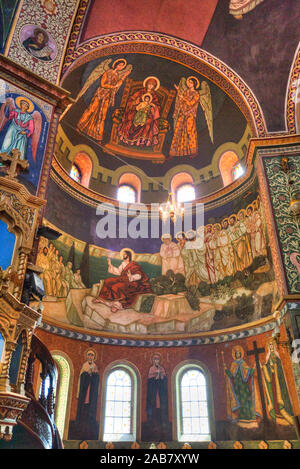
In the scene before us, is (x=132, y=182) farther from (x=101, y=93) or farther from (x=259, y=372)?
(x=259, y=372)

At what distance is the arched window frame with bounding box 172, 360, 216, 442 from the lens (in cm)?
1227

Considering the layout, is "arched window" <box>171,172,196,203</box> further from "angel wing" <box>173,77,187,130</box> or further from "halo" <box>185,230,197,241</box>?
"angel wing" <box>173,77,187,130</box>

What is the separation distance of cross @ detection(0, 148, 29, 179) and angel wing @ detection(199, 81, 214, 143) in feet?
30.6

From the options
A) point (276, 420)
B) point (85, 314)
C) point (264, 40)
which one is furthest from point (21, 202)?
point (264, 40)

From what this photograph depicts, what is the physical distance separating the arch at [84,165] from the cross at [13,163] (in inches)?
292

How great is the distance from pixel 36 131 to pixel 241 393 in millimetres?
9458

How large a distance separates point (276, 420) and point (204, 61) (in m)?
11.7

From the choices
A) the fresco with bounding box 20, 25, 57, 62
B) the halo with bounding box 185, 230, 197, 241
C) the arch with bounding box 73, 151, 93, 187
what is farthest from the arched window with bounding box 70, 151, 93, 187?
the fresco with bounding box 20, 25, 57, 62

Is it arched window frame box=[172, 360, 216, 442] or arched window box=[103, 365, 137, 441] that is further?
arched window box=[103, 365, 137, 441]

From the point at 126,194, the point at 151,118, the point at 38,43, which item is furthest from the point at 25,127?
the point at 151,118

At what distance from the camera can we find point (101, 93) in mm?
15281

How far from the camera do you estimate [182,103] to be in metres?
16.2

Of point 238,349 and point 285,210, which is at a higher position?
point 285,210

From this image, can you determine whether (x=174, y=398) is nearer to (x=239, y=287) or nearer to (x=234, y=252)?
(x=239, y=287)
